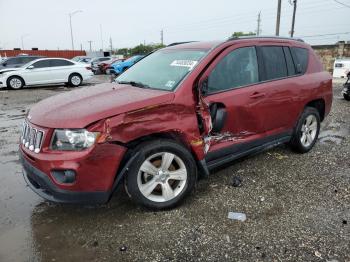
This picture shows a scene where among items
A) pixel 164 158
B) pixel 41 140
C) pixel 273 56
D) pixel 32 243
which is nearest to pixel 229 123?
Answer: pixel 164 158

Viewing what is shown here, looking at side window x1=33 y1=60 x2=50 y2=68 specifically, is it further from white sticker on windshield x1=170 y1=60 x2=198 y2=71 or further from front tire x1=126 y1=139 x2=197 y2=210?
front tire x1=126 y1=139 x2=197 y2=210

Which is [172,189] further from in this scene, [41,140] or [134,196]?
[41,140]

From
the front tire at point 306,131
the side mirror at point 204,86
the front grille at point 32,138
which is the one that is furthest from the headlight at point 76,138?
the front tire at point 306,131

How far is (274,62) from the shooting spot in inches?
188

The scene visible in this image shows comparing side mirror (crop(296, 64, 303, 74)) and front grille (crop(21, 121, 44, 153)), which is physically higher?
side mirror (crop(296, 64, 303, 74))

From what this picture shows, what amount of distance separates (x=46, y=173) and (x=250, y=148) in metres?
2.60

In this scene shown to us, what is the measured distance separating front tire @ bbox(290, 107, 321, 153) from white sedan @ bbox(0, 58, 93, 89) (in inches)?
541

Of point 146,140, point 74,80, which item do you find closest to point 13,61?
point 74,80

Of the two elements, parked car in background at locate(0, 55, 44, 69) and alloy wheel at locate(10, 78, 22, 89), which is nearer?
alloy wheel at locate(10, 78, 22, 89)

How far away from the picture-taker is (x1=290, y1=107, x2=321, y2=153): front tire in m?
5.23

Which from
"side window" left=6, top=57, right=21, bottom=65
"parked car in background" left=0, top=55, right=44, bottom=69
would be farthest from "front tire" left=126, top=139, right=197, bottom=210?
"side window" left=6, top=57, right=21, bottom=65

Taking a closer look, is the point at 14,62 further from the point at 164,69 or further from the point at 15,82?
the point at 164,69

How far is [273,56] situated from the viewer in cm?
479

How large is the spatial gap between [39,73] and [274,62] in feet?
45.4
